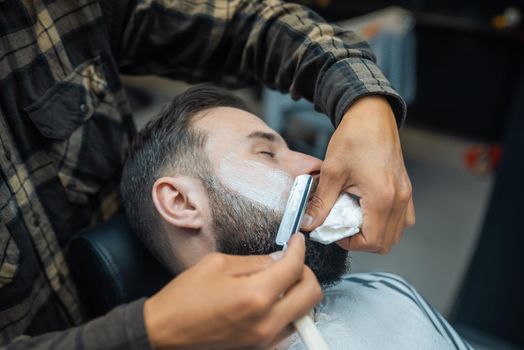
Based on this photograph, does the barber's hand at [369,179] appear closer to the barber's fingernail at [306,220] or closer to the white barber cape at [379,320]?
the barber's fingernail at [306,220]

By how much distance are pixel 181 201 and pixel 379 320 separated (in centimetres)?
43

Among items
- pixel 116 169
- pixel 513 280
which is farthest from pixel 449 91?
pixel 116 169

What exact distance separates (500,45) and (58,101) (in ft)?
9.49

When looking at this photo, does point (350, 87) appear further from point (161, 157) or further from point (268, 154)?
point (161, 157)

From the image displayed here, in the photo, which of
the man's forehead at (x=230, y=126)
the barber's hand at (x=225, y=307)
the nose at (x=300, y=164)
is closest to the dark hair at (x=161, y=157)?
the man's forehead at (x=230, y=126)

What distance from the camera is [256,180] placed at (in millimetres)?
878

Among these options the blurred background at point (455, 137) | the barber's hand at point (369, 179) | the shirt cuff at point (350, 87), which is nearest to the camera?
the barber's hand at point (369, 179)

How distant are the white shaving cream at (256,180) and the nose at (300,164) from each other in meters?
0.02

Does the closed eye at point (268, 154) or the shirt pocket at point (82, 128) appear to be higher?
the shirt pocket at point (82, 128)

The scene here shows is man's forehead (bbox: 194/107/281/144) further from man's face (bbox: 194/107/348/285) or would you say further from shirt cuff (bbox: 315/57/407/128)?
shirt cuff (bbox: 315/57/407/128)

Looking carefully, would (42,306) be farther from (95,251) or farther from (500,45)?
(500,45)

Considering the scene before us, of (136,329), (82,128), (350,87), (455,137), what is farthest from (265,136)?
(455,137)

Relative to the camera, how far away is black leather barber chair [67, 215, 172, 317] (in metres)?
0.91

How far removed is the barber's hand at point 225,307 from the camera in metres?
0.58
